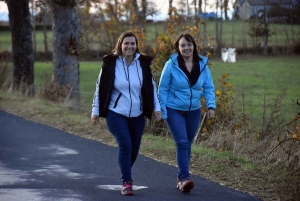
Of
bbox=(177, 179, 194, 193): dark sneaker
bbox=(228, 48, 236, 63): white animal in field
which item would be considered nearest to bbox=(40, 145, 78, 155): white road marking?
bbox=(177, 179, 194, 193): dark sneaker

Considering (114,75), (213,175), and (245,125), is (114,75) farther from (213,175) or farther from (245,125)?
(245,125)

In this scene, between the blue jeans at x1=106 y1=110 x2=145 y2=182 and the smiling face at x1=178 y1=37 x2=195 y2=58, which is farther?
the smiling face at x1=178 y1=37 x2=195 y2=58

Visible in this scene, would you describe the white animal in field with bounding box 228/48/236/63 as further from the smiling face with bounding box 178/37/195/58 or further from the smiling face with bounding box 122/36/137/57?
the smiling face with bounding box 122/36/137/57

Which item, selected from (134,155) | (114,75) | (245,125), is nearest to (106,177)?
(134,155)

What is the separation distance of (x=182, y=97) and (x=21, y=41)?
16678 millimetres

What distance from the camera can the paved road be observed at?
737cm

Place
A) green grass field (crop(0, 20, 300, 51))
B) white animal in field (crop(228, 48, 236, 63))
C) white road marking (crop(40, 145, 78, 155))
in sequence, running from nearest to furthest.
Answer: white road marking (crop(40, 145, 78, 155))
green grass field (crop(0, 20, 300, 51))
white animal in field (crop(228, 48, 236, 63))

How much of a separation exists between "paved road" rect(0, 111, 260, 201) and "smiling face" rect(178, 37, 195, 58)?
1.65m

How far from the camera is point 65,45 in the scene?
20250mm

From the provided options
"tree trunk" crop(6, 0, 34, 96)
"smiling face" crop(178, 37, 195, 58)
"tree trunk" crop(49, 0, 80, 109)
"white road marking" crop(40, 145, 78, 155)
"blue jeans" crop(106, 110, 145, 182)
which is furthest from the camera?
"tree trunk" crop(6, 0, 34, 96)

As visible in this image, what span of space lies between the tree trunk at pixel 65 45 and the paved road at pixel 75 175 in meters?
7.81

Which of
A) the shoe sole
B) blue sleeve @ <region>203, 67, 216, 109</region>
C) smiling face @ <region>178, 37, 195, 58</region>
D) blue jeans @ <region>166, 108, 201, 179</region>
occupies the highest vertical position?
smiling face @ <region>178, 37, 195, 58</region>

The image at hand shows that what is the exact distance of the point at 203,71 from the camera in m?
7.79

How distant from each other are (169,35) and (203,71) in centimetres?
603
